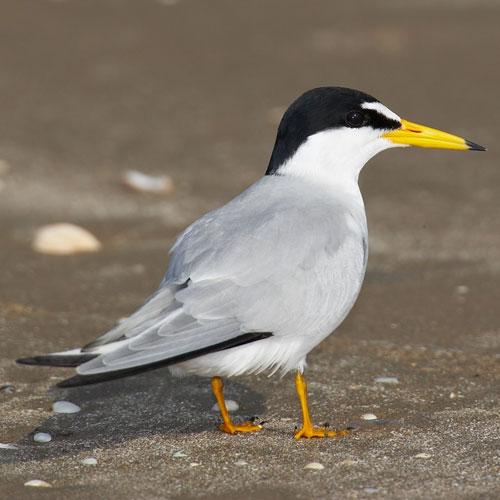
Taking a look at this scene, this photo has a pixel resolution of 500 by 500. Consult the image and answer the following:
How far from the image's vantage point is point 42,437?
4496 millimetres

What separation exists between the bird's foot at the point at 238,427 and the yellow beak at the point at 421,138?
56.1 inches

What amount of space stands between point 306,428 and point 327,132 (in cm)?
127

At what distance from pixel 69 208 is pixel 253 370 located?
3086 mm

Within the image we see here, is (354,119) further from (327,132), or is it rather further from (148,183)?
(148,183)

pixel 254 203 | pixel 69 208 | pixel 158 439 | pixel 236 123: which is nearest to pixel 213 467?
pixel 158 439

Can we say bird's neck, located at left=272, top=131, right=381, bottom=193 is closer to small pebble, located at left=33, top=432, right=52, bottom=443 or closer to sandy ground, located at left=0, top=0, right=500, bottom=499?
sandy ground, located at left=0, top=0, right=500, bottom=499

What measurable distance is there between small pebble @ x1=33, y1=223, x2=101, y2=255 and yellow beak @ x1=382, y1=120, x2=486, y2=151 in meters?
2.12

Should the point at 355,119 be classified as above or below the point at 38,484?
above

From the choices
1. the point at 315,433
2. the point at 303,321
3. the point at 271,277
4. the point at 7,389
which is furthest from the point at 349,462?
the point at 7,389

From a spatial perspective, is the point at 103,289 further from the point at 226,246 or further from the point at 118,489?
the point at 118,489

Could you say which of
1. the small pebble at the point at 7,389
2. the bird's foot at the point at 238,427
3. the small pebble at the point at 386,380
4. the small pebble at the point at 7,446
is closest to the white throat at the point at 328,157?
the small pebble at the point at 386,380

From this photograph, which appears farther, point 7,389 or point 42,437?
point 7,389

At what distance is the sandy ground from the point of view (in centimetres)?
424

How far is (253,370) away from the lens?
4.50m
